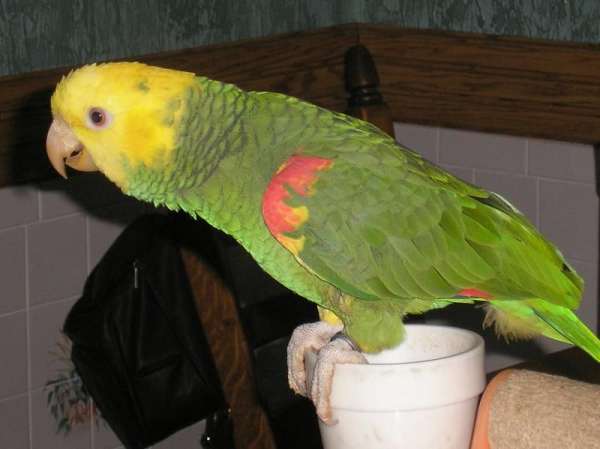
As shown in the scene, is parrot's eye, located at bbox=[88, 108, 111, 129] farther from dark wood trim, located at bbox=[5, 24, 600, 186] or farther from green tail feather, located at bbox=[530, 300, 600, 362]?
dark wood trim, located at bbox=[5, 24, 600, 186]

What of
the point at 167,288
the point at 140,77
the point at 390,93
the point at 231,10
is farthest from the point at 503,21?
the point at 140,77

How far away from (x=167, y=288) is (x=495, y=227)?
0.77 m

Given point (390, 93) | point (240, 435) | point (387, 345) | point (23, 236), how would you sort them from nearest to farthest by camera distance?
point (387, 345) < point (240, 435) < point (23, 236) < point (390, 93)

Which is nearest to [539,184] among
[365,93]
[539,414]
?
[365,93]

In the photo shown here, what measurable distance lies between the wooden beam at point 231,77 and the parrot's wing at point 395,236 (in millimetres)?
817

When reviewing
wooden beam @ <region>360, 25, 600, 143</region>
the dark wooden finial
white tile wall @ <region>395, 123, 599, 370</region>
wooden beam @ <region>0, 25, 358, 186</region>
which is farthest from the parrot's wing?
white tile wall @ <region>395, 123, 599, 370</region>

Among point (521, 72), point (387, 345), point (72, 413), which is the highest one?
point (521, 72)

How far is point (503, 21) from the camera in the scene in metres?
2.29

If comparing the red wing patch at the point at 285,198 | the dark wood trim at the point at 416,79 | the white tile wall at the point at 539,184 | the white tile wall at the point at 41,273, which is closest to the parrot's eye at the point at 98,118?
the red wing patch at the point at 285,198

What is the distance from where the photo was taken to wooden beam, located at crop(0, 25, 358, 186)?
195 centimetres

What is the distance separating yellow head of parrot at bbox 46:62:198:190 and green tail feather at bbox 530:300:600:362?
0.43 m

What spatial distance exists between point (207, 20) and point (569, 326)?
1.19 m

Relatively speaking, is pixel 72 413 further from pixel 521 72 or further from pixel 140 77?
pixel 140 77

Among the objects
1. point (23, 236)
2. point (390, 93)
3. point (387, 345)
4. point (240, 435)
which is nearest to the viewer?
point (387, 345)
